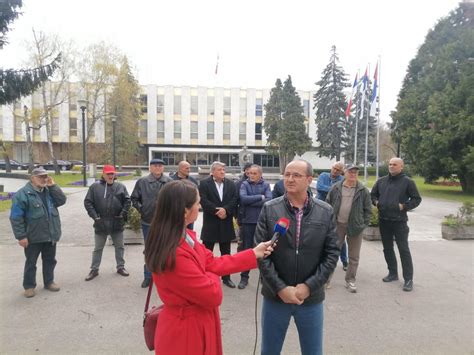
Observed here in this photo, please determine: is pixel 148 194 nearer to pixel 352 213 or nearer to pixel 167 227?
pixel 352 213

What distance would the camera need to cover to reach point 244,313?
419 centimetres

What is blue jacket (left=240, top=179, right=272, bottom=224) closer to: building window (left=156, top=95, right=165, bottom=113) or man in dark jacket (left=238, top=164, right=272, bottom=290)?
man in dark jacket (left=238, top=164, right=272, bottom=290)

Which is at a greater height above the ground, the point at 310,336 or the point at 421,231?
the point at 310,336

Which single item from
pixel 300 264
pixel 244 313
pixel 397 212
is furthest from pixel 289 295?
pixel 397 212

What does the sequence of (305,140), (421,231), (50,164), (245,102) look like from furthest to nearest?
(245,102) → (50,164) → (305,140) → (421,231)

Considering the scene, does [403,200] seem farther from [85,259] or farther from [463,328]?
[85,259]

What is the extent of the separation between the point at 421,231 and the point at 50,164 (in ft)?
168

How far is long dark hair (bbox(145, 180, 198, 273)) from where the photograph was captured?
1729mm

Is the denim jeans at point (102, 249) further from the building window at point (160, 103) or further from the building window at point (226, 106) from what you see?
the building window at point (160, 103)

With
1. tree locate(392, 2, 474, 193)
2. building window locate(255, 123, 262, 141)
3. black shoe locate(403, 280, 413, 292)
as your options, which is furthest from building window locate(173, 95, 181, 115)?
black shoe locate(403, 280, 413, 292)

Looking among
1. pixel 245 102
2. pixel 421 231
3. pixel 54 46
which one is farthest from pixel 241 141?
pixel 421 231

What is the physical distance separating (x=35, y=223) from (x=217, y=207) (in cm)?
276

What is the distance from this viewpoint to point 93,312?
419cm

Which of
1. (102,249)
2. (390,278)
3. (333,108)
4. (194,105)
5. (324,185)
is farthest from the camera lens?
(194,105)
